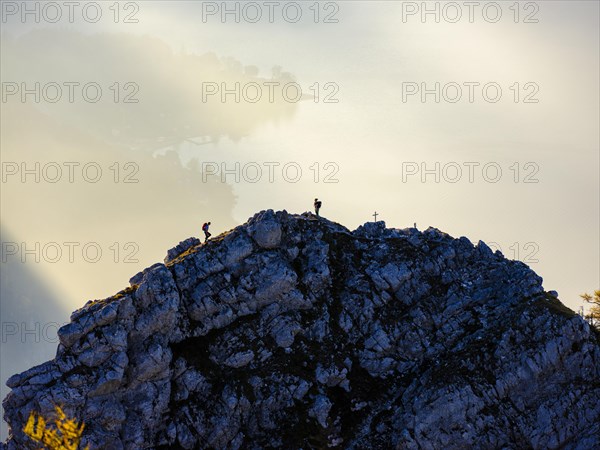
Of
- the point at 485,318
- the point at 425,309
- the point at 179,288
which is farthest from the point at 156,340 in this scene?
the point at 485,318

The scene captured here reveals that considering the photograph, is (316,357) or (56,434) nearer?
(56,434)

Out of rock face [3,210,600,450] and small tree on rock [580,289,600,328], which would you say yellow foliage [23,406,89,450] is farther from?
small tree on rock [580,289,600,328]

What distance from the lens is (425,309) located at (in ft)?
351

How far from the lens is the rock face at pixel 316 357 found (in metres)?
94.9

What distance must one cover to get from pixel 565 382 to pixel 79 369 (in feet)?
192

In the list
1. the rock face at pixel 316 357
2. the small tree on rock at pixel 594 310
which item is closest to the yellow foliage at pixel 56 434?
the rock face at pixel 316 357

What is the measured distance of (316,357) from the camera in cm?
10200

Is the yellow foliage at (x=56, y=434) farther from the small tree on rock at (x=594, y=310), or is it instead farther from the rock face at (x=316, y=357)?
the small tree on rock at (x=594, y=310)

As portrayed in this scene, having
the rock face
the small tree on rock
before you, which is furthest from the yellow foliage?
the small tree on rock

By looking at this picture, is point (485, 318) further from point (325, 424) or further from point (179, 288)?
point (179, 288)

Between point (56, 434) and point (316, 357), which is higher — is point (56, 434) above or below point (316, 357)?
below

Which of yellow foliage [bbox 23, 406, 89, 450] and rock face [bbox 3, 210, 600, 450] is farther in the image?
rock face [bbox 3, 210, 600, 450]

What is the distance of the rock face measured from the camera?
94938 mm

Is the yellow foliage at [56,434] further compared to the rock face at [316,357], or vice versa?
the rock face at [316,357]
